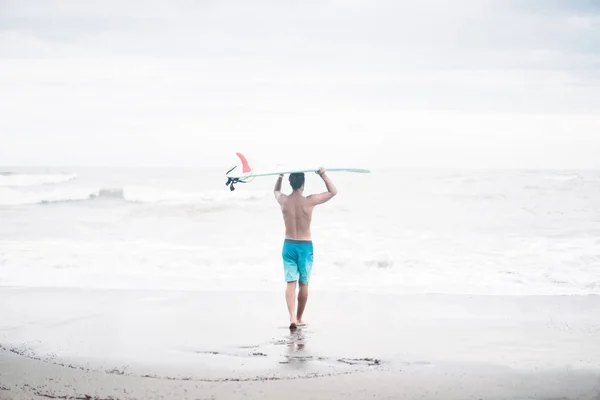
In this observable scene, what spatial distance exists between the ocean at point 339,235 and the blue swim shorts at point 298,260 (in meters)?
2.83

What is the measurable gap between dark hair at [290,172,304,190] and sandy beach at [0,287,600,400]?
4.86ft

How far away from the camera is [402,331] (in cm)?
735

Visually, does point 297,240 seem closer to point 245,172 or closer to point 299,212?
point 299,212

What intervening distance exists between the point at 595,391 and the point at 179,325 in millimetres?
4188

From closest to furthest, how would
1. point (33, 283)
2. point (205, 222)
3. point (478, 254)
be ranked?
point (33, 283)
point (478, 254)
point (205, 222)

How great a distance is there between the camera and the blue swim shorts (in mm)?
7562

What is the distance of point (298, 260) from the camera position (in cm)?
758

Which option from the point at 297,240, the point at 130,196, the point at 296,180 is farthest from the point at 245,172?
the point at 130,196

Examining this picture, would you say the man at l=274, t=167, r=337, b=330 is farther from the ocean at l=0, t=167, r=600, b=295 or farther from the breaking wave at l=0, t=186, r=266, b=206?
the breaking wave at l=0, t=186, r=266, b=206

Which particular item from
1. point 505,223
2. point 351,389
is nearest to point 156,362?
point 351,389

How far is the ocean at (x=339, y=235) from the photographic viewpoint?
11.3 meters

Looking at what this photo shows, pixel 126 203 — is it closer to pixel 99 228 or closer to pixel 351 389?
pixel 99 228

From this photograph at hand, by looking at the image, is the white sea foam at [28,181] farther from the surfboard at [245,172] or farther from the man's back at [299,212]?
the man's back at [299,212]

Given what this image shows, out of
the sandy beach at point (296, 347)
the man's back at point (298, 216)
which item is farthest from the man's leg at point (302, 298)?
Result: the man's back at point (298, 216)
